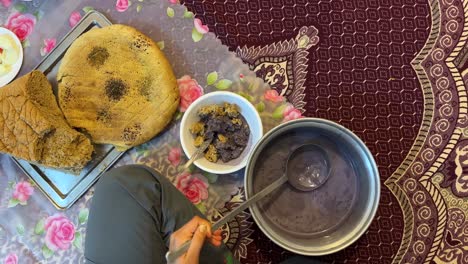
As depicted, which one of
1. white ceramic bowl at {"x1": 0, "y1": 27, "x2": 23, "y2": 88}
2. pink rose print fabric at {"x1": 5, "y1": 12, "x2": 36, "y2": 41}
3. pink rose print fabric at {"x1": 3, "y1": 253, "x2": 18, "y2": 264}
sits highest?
pink rose print fabric at {"x1": 5, "y1": 12, "x2": 36, "y2": 41}

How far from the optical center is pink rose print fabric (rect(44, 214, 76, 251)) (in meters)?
1.04

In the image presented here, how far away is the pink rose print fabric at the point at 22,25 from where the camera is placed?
108 cm

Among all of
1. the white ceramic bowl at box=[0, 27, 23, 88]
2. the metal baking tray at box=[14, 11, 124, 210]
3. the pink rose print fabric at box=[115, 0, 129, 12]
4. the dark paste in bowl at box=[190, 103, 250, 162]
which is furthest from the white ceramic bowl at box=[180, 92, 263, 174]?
the white ceramic bowl at box=[0, 27, 23, 88]

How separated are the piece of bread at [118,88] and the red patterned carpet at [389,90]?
7.9 inches

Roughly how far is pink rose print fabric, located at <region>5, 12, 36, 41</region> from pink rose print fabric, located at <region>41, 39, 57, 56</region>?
50 millimetres

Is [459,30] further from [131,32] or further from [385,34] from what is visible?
[131,32]

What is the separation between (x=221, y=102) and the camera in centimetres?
98

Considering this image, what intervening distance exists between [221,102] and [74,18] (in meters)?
0.42

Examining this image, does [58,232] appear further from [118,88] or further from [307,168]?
[307,168]

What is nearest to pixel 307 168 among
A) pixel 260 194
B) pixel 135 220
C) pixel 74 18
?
pixel 260 194

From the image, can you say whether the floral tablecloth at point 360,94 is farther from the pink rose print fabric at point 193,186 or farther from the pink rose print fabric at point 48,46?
the pink rose print fabric at point 48,46

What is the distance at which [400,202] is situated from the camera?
980 mm

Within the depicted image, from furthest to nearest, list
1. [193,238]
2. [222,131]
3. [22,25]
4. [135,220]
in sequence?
1. [22,25]
2. [222,131]
3. [135,220]
4. [193,238]

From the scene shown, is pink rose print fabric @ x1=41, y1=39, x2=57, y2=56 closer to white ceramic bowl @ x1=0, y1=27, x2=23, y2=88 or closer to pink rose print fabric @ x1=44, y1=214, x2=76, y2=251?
white ceramic bowl @ x1=0, y1=27, x2=23, y2=88
